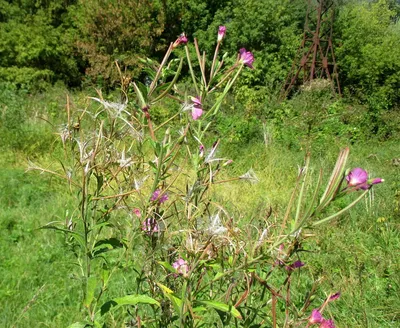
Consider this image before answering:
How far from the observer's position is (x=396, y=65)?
15383 mm

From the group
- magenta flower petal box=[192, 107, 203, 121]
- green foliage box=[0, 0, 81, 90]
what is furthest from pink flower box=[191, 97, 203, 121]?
green foliage box=[0, 0, 81, 90]

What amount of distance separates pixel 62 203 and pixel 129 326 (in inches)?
129

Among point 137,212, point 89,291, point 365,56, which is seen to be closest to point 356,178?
point 137,212

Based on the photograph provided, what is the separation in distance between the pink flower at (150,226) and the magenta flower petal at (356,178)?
14.7 inches

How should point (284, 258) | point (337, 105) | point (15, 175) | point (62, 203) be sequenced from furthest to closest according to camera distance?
point (337, 105)
point (15, 175)
point (62, 203)
point (284, 258)

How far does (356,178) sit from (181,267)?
1.14ft

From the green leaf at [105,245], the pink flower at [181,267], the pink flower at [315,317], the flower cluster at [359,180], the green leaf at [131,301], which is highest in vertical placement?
the flower cluster at [359,180]

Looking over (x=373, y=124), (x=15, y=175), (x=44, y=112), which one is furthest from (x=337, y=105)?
(x=15, y=175)

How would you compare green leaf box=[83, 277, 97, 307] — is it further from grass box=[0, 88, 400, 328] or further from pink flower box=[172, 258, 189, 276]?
grass box=[0, 88, 400, 328]

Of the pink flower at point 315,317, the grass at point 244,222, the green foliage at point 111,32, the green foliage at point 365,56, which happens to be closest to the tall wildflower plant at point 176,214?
the pink flower at point 315,317

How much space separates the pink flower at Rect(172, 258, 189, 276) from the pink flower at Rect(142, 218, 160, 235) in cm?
7

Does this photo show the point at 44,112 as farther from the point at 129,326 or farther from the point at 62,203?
the point at 129,326

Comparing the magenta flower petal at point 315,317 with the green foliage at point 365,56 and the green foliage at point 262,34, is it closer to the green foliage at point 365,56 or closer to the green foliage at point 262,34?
the green foliage at point 365,56

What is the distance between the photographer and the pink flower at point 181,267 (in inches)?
32.7
